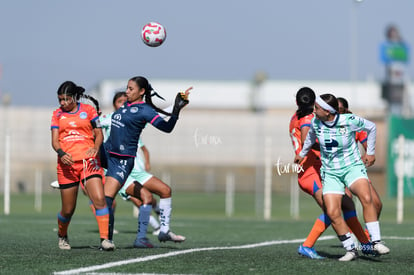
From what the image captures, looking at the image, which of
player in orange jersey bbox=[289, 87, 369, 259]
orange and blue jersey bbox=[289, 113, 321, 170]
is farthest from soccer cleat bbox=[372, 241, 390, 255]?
orange and blue jersey bbox=[289, 113, 321, 170]

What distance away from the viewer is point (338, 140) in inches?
398

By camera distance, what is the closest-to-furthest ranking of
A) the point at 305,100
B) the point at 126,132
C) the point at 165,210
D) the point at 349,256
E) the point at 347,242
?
the point at 349,256 → the point at 347,242 → the point at 305,100 → the point at 126,132 → the point at 165,210

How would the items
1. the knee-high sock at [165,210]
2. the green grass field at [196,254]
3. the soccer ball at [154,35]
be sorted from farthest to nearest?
1. the knee-high sock at [165,210]
2. the soccer ball at [154,35]
3. the green grass field at [196,254]

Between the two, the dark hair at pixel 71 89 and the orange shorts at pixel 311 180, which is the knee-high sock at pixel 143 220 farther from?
the orange shorts at pixel 311 180

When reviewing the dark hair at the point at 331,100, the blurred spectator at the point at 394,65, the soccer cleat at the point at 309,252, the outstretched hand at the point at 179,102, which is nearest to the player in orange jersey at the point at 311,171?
the soccer cleat at the point at 309,252

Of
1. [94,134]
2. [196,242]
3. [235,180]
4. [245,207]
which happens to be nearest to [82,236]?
[196,242]

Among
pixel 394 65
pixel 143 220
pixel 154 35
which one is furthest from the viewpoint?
pixel 394 65

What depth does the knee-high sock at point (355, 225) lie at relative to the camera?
34.5 feet

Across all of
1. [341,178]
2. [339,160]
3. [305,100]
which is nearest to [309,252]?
[341,178]

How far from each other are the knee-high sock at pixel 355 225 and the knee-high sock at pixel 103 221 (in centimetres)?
297

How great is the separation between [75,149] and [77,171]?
0.93ft

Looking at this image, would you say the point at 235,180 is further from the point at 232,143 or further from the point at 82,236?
the point at 82,236

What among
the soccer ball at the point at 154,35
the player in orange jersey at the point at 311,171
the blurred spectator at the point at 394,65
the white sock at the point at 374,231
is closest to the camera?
the white sock at the point at 374,231

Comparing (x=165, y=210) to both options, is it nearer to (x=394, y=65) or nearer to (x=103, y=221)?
(x=103, y=221)
